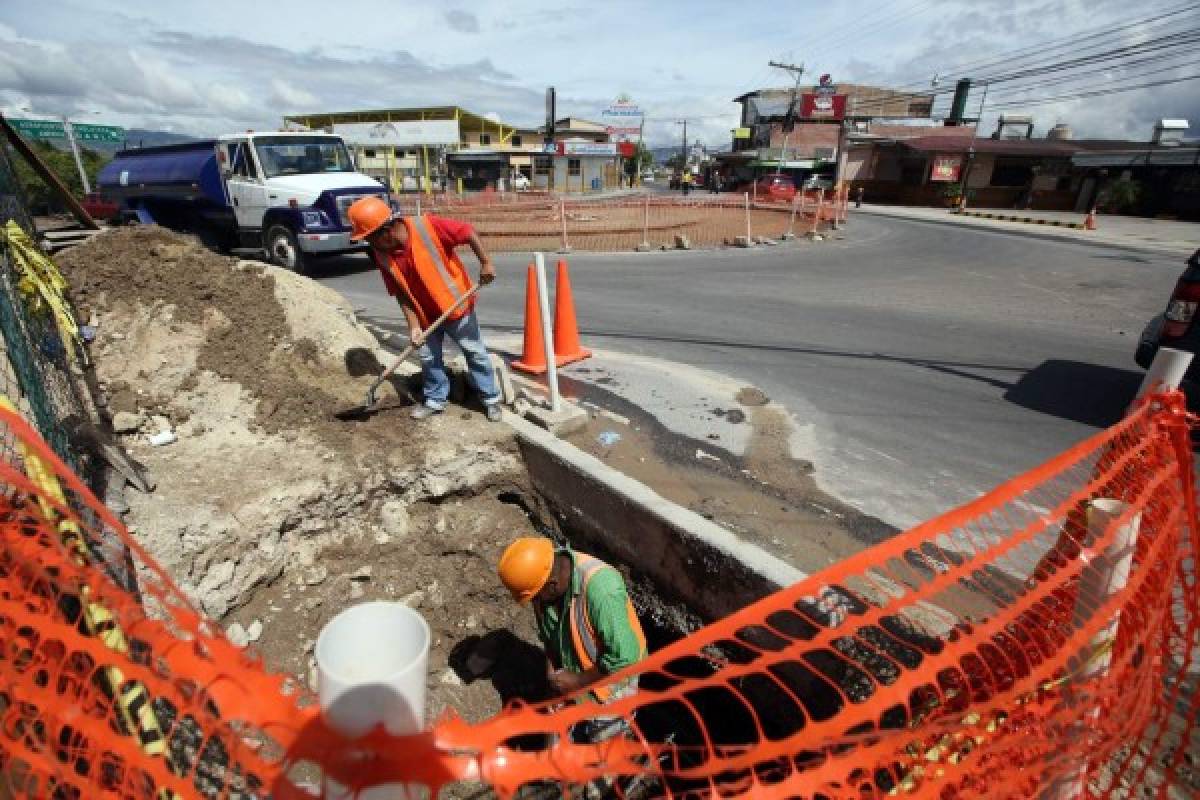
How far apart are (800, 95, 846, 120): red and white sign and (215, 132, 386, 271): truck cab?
141ft

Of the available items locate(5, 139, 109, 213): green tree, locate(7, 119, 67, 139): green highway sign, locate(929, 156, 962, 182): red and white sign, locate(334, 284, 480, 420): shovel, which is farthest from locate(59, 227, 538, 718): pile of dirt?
locate(929, 156, 962, 182): red and white sign

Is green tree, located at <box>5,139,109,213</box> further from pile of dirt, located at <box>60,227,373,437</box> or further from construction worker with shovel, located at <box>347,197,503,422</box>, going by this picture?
construction worker with shovel, located at <box>347,197,503,422</box>

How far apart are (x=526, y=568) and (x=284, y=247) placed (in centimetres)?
1050

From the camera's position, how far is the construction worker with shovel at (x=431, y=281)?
4129 millimetres

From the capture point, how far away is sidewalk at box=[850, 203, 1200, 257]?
695 inches

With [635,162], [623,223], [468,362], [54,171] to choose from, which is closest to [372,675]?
[468,362]

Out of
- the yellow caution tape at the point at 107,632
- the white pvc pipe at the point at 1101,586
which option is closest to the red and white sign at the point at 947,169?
the white pvc pipe at the point at 1101,586

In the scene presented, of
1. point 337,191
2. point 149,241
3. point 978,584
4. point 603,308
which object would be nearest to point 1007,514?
point 978,584

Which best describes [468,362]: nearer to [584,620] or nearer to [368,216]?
[368,216]

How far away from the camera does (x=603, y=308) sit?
886 centimetres

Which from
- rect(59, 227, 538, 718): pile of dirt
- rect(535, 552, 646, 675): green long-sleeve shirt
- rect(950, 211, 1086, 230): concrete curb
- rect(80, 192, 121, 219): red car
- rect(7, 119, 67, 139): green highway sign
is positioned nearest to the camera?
rect(535, 552, 646, 675): green long-sleeve shirt

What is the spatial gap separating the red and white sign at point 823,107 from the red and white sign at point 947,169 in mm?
13745

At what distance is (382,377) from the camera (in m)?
4.48

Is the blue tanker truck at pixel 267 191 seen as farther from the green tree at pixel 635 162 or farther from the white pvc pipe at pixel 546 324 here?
the green tree at pixel 635 162
